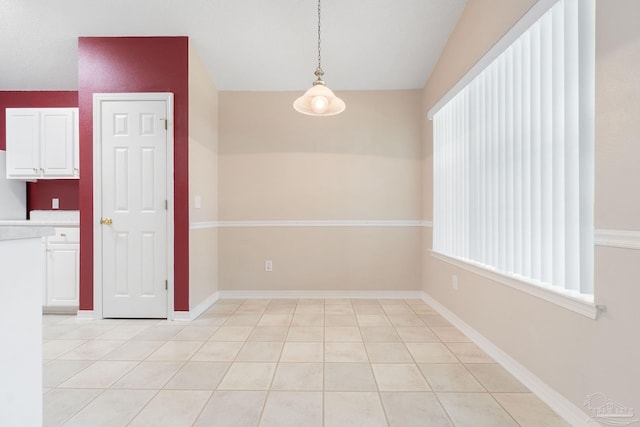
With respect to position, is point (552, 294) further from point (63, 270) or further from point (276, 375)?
point (63, 270)

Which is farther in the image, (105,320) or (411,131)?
(411,131)

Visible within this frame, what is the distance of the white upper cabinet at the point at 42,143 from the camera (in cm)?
358

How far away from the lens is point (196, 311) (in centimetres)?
330

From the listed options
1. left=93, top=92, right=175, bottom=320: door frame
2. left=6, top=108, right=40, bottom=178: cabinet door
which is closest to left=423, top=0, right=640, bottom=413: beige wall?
left=93, top=92, right=175, bottom=320: door frame

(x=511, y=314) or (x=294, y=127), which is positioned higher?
(x=294, y=127)

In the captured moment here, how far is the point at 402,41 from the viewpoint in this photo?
329cm

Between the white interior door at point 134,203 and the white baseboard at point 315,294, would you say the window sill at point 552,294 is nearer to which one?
the white baseboard at point 315,294

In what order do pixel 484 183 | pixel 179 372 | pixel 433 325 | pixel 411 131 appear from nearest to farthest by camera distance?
pixel 179 372
pixel 484 183
pixel 433 325
pixel 411 131

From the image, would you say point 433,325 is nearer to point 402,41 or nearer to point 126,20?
point 402,41

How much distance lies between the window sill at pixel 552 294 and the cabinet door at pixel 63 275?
3.85 meters

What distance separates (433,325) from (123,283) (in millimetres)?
3013

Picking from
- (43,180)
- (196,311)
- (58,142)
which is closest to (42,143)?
(58,142)

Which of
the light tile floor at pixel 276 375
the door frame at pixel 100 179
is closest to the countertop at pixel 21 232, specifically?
the light tile floor at pixel 276 375

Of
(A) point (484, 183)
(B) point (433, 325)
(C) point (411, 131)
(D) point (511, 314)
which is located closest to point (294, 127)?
(C) point (411, 131)
